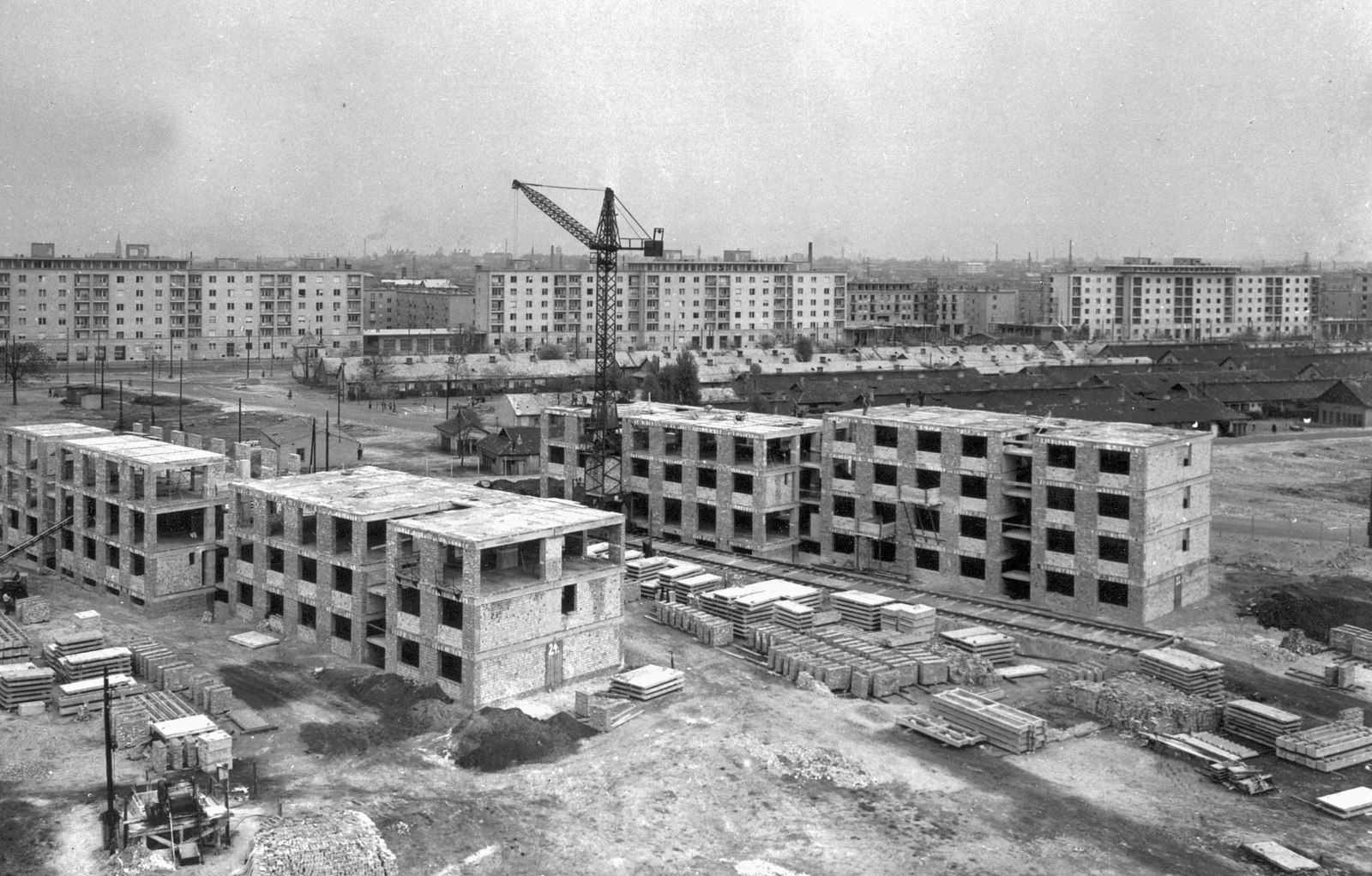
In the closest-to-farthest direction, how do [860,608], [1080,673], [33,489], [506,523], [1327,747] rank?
1. [1327,747]
2. [506,523]
3. [1080,673]
4. [860,608]
5. [33,489]

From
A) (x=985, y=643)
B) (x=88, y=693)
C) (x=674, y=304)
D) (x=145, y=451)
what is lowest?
(x=88, y=693)

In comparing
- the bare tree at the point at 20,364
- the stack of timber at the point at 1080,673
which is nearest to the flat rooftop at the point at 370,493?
the stack of timber at the point at 1080,673

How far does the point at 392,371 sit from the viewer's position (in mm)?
94812

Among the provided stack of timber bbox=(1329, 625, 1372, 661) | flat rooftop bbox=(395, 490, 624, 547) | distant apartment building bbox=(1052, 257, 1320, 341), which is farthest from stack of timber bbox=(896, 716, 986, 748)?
distant apartment building bbox=(1052, 257, 1320, 341)

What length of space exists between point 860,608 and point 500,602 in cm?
1082

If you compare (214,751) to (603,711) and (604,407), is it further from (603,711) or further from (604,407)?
(604,407)

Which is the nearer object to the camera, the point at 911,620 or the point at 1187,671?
the point at 1187,671

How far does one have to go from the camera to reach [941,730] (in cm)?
2645

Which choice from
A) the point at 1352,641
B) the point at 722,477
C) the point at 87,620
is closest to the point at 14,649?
the point at 87,620

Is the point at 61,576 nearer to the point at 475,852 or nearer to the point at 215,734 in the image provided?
the point at 215,734

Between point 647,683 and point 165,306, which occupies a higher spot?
point 165,306

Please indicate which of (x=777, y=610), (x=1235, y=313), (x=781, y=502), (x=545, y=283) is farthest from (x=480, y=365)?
(x=1235, y=313)

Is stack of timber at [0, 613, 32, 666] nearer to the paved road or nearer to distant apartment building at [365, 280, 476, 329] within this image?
the paved road

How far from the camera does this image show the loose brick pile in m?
19.8
